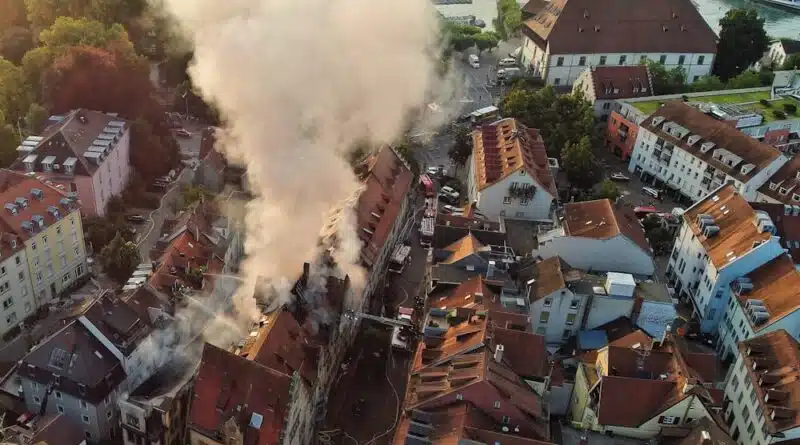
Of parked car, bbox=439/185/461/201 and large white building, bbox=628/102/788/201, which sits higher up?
large white building, bbox=628/102/788/201

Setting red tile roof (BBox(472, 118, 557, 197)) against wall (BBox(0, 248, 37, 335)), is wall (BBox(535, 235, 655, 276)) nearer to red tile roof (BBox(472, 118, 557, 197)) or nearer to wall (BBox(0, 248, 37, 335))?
red tile roof (BBox(472, 118, 557, 197))

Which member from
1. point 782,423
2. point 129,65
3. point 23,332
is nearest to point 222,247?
point 23,332

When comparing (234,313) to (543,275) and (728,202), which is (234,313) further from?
(728,202)

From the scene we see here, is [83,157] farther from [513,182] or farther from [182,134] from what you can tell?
[513,182]

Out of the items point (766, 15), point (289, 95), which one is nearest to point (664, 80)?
point (289, 95)

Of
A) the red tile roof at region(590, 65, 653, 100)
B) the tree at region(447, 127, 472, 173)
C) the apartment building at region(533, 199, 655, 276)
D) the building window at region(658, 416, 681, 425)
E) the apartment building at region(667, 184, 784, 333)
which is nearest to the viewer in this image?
the building window at region(658, 416, 681, 425)

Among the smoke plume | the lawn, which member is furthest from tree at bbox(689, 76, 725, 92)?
the smoke plume

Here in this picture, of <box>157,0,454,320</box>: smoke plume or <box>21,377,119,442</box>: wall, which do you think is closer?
<box>21,377,119,442</box>: wall
